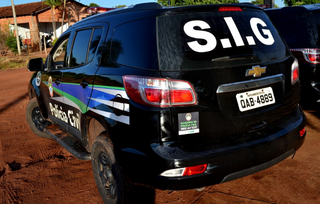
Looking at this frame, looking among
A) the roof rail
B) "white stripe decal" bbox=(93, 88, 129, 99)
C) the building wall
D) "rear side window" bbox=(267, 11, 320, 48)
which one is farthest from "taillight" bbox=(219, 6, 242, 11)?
the building wall

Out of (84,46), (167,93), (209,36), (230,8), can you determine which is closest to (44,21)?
(84,46)

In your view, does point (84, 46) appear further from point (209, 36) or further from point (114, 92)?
point (209, 36)

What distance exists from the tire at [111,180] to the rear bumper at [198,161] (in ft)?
0.50

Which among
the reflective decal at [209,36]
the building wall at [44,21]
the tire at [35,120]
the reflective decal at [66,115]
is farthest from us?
the building wall at [44,21]

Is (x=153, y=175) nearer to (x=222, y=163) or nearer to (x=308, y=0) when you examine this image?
(x=222, y=163)

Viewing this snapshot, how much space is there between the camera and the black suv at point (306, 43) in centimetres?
460

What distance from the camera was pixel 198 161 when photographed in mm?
2279

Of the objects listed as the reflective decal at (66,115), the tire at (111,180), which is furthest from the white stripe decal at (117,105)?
the reflective decal at (66,115)

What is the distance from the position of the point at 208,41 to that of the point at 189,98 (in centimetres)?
47

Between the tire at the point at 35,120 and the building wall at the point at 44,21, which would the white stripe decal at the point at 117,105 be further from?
the building wall at the point at 44,21

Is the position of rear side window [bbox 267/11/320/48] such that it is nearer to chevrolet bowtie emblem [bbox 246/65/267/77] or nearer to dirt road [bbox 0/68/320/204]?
dirt road [bbox 0/68/320/204]

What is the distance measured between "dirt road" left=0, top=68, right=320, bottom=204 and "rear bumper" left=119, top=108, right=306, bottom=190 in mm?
673

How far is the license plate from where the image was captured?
2488 mm

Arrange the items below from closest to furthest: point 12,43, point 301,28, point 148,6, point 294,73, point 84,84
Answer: point 148,6 → point 294,73 → point 84,84 → point 301,28 → point 12,43
